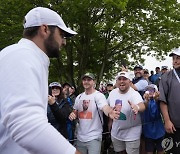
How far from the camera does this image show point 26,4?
16.2 meters

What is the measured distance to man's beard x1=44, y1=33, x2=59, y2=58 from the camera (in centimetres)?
165

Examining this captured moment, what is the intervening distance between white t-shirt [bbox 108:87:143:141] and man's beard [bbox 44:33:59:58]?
3.68 meters

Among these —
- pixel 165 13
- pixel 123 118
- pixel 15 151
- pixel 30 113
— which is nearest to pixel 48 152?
pixel 30 113

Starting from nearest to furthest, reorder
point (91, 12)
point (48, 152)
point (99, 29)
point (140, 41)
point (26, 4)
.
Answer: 1. point (48, 152)
2. point (26, 4)
3. point (91, 12)
4. point (99, 29)
5. point (140, 41)

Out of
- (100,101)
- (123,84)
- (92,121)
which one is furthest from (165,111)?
(92,121)

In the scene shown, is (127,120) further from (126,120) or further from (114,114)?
(114,114)

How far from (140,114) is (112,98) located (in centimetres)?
53

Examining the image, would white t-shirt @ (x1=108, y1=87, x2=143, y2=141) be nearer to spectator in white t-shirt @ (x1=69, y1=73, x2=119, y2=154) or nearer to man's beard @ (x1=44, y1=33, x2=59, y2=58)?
spectator in white t-shirt @ (x1=69, y1=73, x2=119, y2=154)

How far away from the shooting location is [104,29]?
1853 centimetres

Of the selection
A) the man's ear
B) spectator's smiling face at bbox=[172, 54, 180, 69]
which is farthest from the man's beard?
spectator's smiling face at bbox=[172, 54, 180, 69]

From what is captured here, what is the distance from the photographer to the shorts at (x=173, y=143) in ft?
15.8

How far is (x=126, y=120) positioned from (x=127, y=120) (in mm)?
15

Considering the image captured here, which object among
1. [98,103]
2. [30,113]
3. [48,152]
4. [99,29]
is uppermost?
[99,29]

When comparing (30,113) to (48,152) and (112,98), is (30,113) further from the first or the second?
(112,98)
